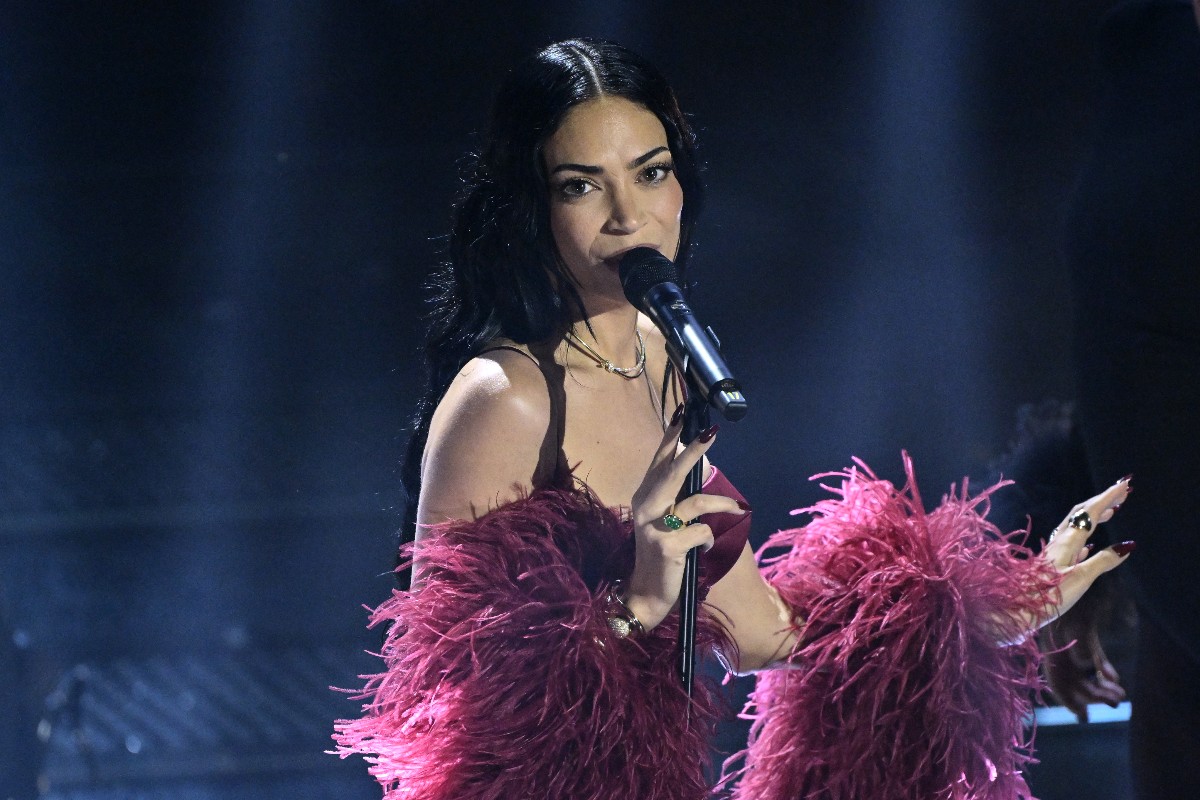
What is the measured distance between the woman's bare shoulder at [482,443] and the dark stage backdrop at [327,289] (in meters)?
1.10

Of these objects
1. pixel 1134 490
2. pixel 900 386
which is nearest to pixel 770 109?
pixel 900 386

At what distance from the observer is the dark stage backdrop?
2.08 metres

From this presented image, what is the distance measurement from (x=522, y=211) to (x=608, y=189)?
4.1 inches

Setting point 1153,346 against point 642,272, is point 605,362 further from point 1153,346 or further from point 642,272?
point 1153,346

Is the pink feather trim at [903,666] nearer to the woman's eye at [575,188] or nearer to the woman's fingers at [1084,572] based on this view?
the woman's fingers at [1084,572]

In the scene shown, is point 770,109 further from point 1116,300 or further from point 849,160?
point 1116,300

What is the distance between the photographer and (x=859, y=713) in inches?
50.9

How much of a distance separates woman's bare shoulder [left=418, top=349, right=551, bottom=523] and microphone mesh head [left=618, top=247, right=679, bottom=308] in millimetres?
174

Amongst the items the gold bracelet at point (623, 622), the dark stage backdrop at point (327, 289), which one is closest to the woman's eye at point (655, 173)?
the gold bracelet at point (623, 622)

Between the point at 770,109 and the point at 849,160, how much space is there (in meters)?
0.19

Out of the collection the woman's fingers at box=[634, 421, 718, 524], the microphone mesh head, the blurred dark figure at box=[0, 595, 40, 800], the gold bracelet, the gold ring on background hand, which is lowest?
the blurred dark figure at box=[0, 595, 40, 800]

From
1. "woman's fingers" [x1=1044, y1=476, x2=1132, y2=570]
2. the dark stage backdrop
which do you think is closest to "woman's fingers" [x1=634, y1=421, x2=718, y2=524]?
"woman's fingers" [x1=1044, y1=476, x2=1132, y2=570]

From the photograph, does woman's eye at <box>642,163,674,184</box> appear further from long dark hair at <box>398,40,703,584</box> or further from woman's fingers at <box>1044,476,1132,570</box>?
woman's fingers at <box>1044,476,1132,570</box>

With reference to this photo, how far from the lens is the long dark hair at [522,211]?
1.21 metres
